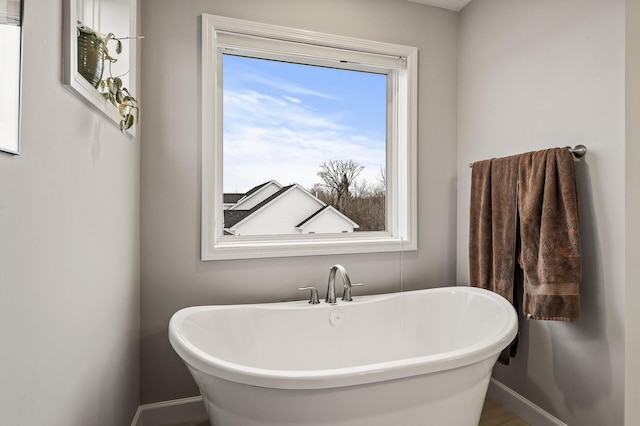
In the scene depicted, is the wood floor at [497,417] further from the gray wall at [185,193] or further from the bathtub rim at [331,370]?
the bathtub rim at [331,370]

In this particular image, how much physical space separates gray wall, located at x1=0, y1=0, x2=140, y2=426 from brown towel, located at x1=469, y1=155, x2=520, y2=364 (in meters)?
1.90

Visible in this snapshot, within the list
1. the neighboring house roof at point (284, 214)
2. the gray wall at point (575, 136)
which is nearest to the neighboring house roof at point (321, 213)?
the neighboring house roof at point (284, 214)

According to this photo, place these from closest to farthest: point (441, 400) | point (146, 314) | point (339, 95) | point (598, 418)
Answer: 1. point (441, 400)
2. point (598, 418)
3. point (146, 314)
4. point (339, 95)

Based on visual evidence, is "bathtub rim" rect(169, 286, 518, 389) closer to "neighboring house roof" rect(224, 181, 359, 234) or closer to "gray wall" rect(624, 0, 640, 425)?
"gray wall" rect(624, 0, 640, 425)

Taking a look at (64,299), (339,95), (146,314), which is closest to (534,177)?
(339,95)

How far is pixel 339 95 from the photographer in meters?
2.50

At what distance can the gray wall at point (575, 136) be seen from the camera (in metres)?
1.60

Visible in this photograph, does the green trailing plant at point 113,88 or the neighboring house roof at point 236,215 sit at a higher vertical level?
the green trailing plant at point 113,88

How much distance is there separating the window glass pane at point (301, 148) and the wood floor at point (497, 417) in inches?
48.5

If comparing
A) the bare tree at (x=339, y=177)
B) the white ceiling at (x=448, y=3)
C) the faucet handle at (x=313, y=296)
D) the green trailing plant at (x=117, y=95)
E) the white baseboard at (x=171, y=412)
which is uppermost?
the white ceiling at (x=448, y=3)

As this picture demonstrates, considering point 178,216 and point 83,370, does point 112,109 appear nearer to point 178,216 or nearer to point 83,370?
point 178,216

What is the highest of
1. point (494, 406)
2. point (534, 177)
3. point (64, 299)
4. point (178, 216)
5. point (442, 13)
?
point (442, 13)

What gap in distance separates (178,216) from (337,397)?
128 centimetres

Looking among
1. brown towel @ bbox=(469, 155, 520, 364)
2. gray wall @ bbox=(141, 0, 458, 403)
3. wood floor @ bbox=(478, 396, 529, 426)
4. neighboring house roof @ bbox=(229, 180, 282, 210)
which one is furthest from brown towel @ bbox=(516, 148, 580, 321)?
neighboring house roof @ bbox=(229, 180, 282, 210)
